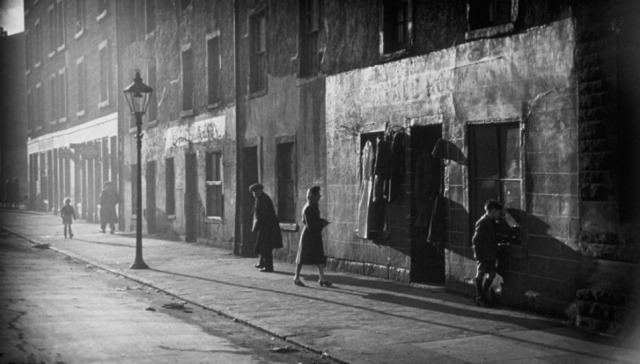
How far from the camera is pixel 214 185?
2158cm

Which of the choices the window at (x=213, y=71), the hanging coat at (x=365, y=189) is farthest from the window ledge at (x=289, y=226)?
the window at (x=213, y=71)

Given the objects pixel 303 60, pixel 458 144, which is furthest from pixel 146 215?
pixel 458 144

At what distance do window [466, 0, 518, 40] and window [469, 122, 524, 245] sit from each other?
4.52ft

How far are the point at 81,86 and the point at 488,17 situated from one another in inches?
1084

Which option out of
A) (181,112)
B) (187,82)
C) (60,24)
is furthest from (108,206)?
(60,24)

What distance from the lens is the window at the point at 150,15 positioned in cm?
2628

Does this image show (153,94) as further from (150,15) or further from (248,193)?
(248,193)

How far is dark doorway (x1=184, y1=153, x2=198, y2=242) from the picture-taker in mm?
23109

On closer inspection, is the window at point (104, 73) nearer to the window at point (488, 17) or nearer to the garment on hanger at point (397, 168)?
the garment on hanger at point (397, 168)

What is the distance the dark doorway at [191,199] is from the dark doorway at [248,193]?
12.6 feet

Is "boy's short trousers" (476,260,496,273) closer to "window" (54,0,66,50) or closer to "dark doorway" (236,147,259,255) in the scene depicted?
"dark doorway" (236,147,259,255)

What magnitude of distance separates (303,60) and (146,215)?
1271 centimetres

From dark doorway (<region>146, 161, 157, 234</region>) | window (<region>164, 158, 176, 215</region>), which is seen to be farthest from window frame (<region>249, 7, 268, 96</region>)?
dark doorway (<region>146, 161, 157, 234</region>)

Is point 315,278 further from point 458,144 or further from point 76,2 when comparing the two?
point 76,2
